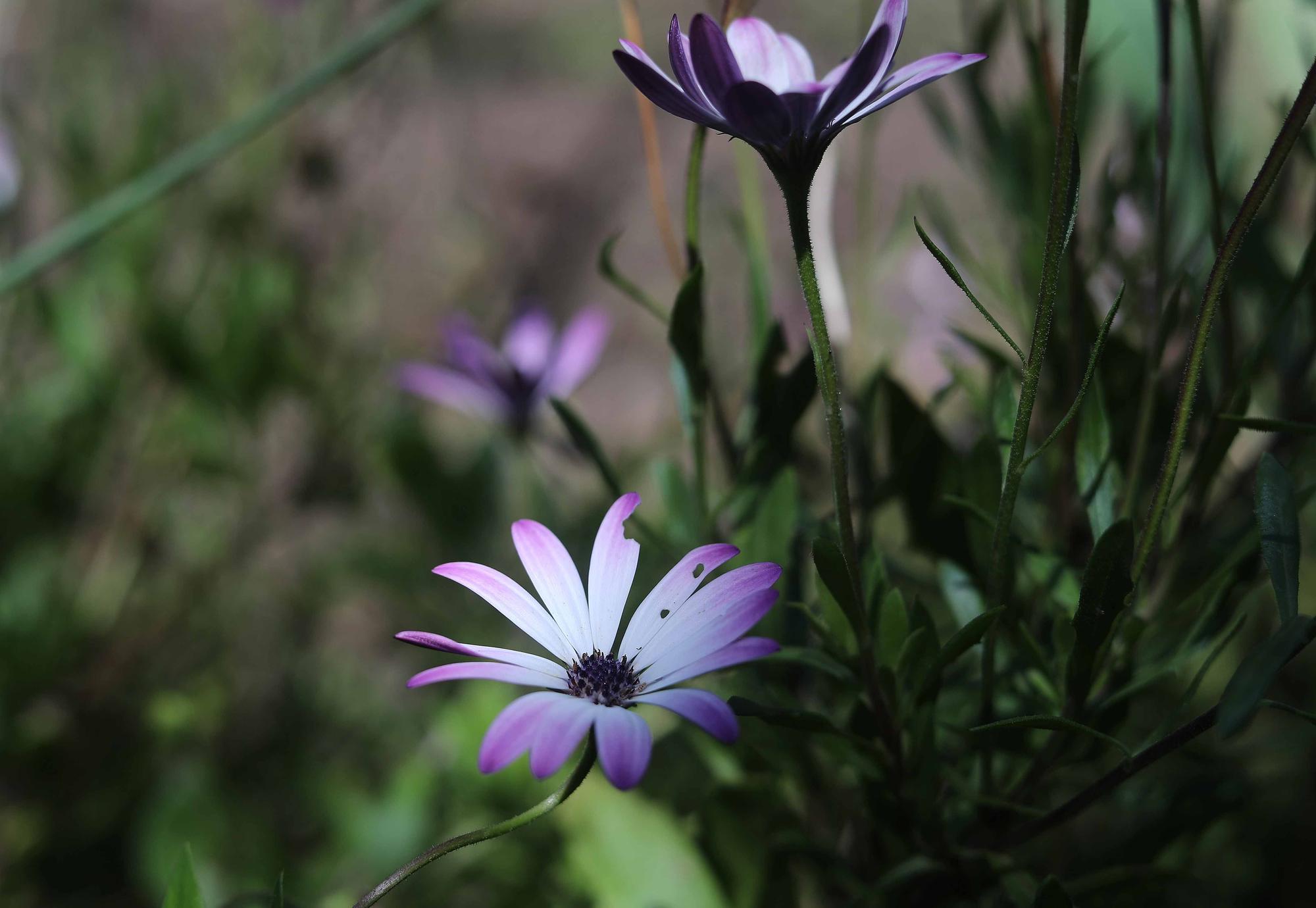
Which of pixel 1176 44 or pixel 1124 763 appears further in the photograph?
pixel 1176 44

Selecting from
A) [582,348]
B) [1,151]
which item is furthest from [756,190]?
[1,151]

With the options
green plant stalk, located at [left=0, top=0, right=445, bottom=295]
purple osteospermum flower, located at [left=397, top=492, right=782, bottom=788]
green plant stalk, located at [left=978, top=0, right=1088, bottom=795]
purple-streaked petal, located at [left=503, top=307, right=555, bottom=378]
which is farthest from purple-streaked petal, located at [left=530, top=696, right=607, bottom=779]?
purple-streaked petal, located at [left=503, top=307, right=555, bottom=378]

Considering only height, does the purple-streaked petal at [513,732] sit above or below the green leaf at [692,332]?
below

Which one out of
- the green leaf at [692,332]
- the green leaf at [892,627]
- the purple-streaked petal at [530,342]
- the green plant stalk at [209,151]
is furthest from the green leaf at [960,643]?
the purple-streaked petal at [530,342]

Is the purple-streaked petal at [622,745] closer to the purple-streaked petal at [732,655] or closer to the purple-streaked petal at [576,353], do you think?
the purple-streaked petal at [732,655]

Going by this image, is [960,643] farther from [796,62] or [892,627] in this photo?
[796,62]

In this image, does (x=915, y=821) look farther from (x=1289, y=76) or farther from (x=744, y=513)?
(x=1289, y=76)

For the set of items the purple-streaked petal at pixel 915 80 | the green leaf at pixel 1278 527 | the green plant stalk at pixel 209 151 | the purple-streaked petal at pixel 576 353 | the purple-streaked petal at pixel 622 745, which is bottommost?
the green leaf at pixel 1278 527
